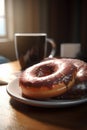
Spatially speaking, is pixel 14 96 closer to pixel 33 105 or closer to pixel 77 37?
pixel 33 105

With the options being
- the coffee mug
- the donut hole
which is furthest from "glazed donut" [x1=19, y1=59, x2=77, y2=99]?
the coffee mug

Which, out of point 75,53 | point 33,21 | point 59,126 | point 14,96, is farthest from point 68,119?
point 33,21

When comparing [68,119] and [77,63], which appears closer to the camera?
[68,119]

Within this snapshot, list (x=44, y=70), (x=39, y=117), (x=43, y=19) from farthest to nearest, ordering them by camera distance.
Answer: (x=43, y=19) < (x=44, y=70) < (x=39, y=117)

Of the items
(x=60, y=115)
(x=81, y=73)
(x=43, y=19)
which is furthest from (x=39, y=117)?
(x=43, y=19)

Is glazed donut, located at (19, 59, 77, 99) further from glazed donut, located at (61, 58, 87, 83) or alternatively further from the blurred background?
the blurred background

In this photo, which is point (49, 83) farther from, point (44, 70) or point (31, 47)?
point (31, 47)
